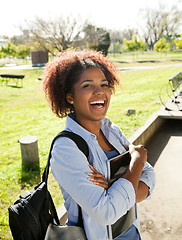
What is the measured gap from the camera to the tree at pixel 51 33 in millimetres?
30578

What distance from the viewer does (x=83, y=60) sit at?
5.17 feet

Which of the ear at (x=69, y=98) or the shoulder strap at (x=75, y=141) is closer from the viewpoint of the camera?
the shoulder strap at (x=75, y=141)

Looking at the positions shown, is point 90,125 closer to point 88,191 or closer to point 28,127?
point 88,191

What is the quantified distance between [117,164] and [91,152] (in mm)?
213

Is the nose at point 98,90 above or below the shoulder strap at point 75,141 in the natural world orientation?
above

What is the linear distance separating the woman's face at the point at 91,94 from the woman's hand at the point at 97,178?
352 millimetres

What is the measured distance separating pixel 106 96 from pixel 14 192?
256 cm

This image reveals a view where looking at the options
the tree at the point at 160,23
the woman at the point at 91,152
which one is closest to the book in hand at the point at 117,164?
the woman at the point at 91,152

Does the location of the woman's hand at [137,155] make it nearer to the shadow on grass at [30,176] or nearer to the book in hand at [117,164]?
the book in hand at [117,164]

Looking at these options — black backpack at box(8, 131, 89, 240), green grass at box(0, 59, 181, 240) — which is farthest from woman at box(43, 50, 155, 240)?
green grass at box(0, 59, 181, 240)

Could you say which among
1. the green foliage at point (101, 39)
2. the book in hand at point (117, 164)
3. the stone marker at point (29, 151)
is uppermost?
the green foliage at point (101, 39)

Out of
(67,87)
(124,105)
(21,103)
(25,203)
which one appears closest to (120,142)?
(67,87)

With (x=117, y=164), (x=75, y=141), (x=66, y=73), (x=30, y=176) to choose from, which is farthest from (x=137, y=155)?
(x=30, y=176)

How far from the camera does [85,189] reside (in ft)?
3.97
